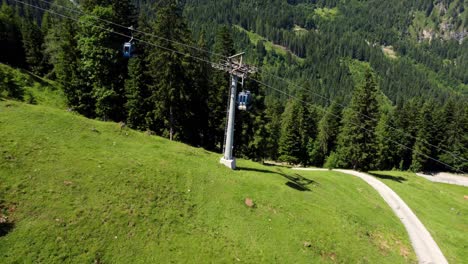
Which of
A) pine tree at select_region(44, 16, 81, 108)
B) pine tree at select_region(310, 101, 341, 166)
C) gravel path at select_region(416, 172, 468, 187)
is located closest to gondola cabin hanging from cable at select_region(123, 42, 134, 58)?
pine tree at select_region(44, 16, 81, 108)

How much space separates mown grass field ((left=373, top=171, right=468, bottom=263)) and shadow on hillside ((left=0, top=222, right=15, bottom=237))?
101 ft

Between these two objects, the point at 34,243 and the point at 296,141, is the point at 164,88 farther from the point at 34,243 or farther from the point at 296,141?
the point at 296,141

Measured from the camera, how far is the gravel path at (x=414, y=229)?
Result: 86.8 feet

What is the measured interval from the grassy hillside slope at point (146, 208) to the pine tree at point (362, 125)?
72.1 feet

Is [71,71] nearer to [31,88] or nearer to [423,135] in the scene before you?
[31,88]

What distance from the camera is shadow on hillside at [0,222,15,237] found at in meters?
16.2

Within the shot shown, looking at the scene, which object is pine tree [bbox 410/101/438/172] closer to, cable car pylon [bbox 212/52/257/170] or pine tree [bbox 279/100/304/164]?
pine tree [bbox 279/100/304/164]

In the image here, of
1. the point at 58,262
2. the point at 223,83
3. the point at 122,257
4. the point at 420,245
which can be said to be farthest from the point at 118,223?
the point at 223,83

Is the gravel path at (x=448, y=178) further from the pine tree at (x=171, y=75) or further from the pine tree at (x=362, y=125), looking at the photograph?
the pine tree at (x=171, y=75)

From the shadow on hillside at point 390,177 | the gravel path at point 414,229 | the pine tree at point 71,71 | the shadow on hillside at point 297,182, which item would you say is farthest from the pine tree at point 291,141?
the pine tree at point 71,71

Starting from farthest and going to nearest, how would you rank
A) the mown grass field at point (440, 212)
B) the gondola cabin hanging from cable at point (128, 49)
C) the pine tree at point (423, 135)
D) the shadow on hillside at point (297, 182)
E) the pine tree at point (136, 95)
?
the pine tree at point (423, 135) < the pine tree at point (136, 95) < the shadow on hillside at point (297, 182) < the mown grass field at point (440, 212) < the gondola cabin hanging from cable at point (128, 49)

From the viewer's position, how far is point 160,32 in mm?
40438

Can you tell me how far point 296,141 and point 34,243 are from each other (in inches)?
2315

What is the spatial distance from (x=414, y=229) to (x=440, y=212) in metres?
10.6
